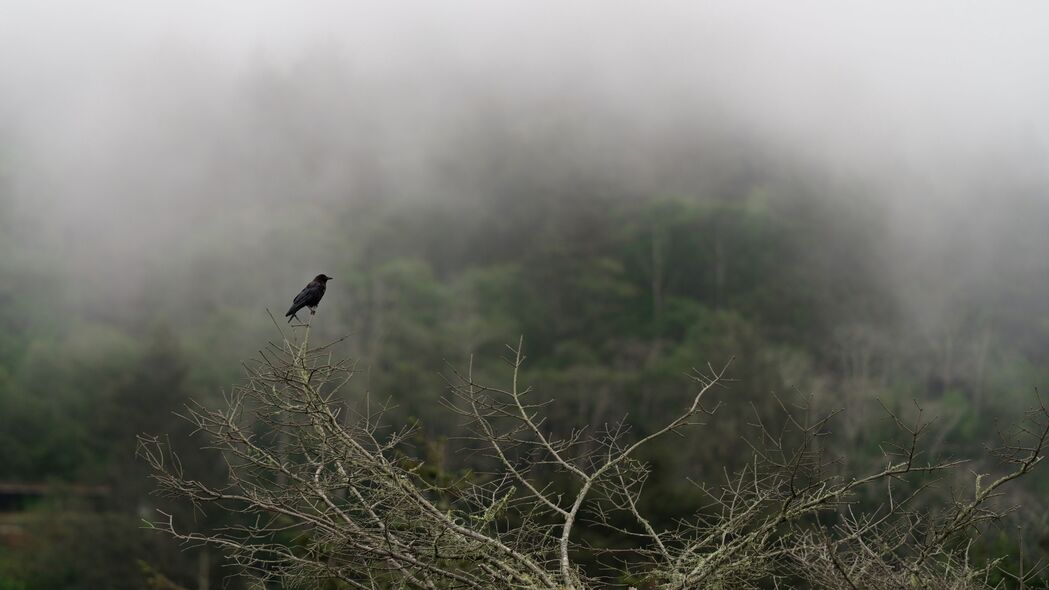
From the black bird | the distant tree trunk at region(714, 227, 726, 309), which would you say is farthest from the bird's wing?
the distant tree trunk at region(714, 227, 726, 309)

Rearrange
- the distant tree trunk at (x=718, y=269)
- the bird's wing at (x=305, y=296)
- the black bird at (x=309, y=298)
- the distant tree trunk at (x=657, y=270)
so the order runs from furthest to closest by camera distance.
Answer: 1. the distant tree trunk at (x=718, y=269)
2. the distant tree trunk at (x=657, y=270)
3. the bird's wing at (x=305, y=296)
4. the black bird at (x=309, y=298)

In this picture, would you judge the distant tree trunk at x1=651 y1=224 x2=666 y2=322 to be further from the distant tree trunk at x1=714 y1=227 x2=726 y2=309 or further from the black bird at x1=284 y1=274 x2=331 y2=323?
the black bird at x1=284 y1=274 x2=331 y2=323

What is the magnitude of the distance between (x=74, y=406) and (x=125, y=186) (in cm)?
6259

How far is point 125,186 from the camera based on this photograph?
120 meters

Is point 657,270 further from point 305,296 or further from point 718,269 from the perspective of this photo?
point 305,296

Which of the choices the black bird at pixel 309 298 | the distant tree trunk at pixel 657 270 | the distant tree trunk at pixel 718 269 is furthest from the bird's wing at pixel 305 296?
the distant tree trunk at pixel 718 269

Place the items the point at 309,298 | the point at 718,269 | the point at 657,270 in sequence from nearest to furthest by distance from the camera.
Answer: the point at 309,298 < the point at 718,269 < the point at 657,270

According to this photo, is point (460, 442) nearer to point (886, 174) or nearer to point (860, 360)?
point (860, 360)

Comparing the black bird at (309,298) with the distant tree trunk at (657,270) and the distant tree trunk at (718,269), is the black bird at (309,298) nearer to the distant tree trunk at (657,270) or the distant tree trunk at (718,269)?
the distant tree trunk at (657,270)

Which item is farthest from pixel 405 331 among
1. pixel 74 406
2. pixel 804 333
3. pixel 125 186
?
Answer: pixel 125 186

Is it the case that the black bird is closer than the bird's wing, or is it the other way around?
the black bird

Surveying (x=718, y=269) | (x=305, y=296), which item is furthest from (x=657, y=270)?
(x=305, y=296)

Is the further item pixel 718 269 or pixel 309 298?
pixel 718 269

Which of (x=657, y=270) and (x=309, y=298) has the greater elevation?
(x=309, y=298)
